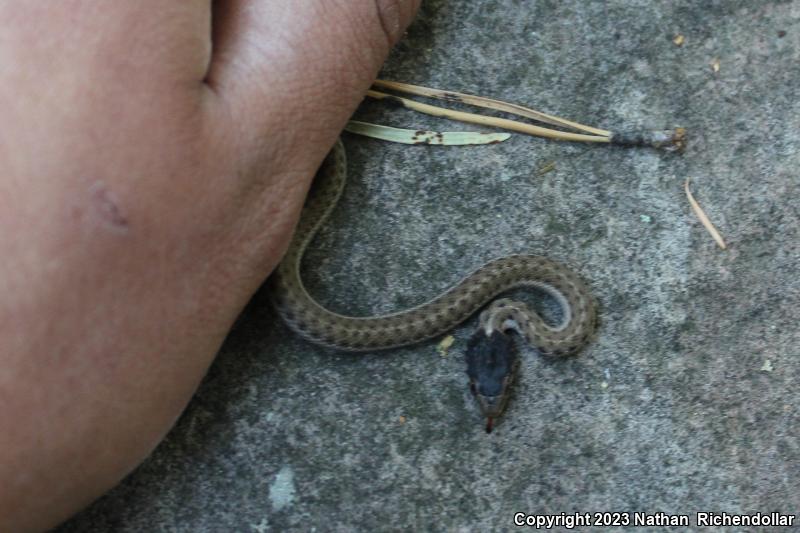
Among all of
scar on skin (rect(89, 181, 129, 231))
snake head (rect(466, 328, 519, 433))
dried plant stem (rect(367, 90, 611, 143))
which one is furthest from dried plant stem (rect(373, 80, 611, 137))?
scar on skin (rect(89, 181, 129, 231))

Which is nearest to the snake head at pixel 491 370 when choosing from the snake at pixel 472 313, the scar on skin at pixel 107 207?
the snake at pixel 472 313

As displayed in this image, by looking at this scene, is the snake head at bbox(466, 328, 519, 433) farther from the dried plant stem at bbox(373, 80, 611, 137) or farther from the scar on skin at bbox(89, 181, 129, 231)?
the scar on skin at bbox(89, 181, 129, 231)

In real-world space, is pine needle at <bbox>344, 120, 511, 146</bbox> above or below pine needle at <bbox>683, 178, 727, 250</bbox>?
above

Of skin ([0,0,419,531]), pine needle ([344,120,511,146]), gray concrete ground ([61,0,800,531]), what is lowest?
gray concrete ground ([61,0,800,531])

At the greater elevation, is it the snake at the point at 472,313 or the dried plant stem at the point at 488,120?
the dried plant stem at the point at 488,120

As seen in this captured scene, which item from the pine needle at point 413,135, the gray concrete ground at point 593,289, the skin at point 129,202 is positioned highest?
the skin at point 129,202

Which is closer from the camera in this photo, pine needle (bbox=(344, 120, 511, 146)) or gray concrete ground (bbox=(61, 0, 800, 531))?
gray concrete ground (bbox=(61, 0, 800, 531))

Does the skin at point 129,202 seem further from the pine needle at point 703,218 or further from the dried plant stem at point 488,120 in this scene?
the pine needle at point 703,218
